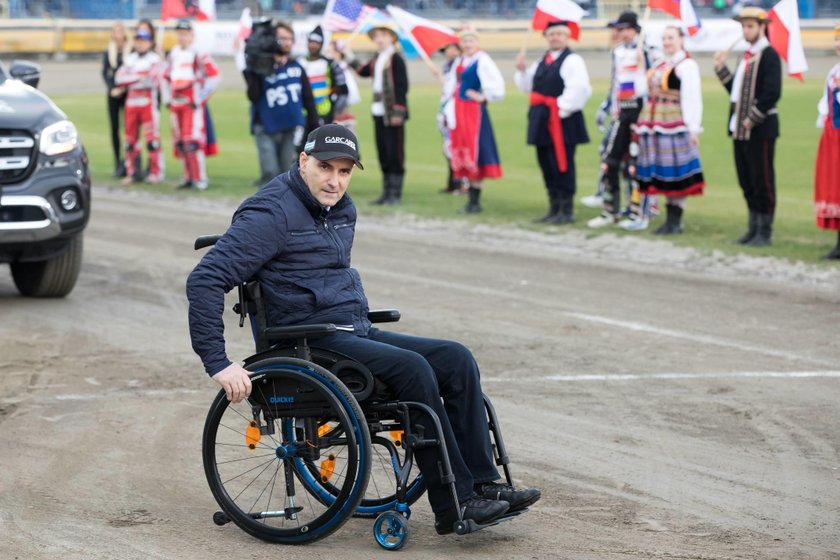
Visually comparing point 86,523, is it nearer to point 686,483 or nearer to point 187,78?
point 686,483

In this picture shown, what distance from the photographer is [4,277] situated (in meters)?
12.3

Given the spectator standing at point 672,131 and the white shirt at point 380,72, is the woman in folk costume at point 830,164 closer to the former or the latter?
the spectator standing at point 672,131

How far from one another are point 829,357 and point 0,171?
6.16 meters

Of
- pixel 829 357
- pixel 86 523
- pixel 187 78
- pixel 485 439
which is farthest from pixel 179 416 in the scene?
pixel 187 78

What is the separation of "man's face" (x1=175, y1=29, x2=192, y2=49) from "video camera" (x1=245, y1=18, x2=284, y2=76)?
3.59 ft

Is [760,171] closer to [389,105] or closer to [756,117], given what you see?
[756,117]

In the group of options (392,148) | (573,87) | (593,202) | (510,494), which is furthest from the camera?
(392,148)

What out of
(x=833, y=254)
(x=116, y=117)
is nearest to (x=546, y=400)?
(x=833, y=254)

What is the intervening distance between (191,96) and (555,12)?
602cm

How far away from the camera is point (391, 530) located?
5551 millimetres

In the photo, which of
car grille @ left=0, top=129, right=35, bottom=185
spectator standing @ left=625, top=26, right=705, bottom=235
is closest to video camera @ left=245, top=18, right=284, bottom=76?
spectator standing @ left=625, top=26, right=705, bottom=235

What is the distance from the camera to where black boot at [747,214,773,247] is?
1322 cm

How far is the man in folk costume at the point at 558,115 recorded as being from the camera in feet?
47.9

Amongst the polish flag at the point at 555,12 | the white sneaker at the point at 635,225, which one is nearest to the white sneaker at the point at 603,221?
the white sneaker at the point at 635,225
